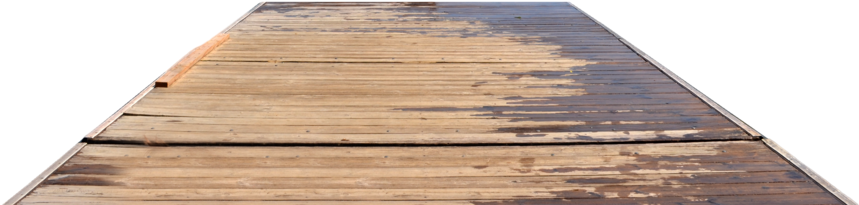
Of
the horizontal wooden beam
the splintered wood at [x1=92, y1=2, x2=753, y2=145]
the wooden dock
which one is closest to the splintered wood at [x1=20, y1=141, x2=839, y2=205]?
the wooden dock

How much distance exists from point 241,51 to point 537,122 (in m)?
2.19

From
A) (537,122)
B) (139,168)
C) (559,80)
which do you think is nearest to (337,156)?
(139,168)

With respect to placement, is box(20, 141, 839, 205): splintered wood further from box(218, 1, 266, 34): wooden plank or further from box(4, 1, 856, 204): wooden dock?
box(218, 1, 266, 34): wooden plank

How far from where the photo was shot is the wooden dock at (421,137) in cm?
186

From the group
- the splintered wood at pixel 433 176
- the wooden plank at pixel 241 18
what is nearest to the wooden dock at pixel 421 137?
the splintered wood at pixel 433 176

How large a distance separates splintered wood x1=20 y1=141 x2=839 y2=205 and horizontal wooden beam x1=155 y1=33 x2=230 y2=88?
81 cm

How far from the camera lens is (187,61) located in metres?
3.24

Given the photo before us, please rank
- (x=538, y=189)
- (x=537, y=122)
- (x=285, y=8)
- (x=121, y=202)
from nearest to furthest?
(x=121, y=202)
(x=538, y=189)
(x=537, y=122)
(x=285, y=8)

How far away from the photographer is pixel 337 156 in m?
2.11

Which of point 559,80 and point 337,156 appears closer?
point 337,156

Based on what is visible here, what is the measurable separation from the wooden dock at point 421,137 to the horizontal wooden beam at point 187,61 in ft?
0.06

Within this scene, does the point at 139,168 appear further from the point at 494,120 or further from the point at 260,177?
the point at 494,120

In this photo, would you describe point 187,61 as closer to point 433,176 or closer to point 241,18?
point 241,18

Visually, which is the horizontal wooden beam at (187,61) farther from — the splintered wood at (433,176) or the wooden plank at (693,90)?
the wooden plank at (693,90)
